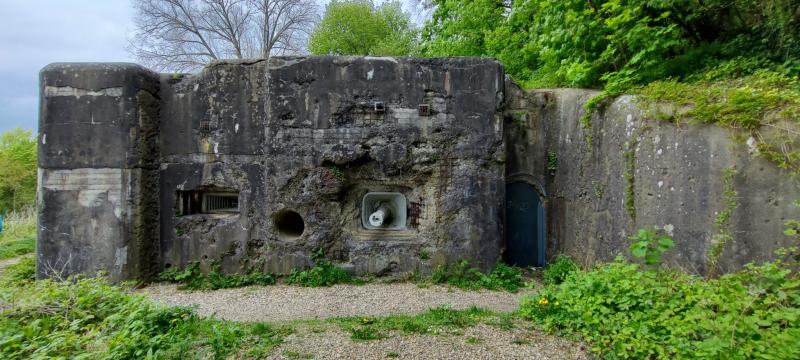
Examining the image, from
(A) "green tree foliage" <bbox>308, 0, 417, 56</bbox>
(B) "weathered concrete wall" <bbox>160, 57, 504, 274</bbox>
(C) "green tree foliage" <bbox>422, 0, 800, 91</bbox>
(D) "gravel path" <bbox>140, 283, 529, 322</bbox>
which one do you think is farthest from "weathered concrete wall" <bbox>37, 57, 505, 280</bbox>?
(A) "green tree foliage" <bbox>308, 0, 417, 56</bbox>

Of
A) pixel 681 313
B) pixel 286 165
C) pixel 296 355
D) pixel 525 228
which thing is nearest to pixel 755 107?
pixel 681 313

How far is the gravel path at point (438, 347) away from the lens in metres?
3.43

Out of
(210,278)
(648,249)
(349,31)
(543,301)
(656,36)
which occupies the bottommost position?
(210,278)

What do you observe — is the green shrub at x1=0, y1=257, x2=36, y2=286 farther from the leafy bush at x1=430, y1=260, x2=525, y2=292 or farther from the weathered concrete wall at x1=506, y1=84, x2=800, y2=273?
the weathered concrete wall at x1=506, y1=84, x2=800, y2=273

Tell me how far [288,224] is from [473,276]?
11.5 ft

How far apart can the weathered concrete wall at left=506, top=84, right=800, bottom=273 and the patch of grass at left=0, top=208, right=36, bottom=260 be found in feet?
40.3

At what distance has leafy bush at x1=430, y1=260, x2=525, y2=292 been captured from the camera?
6214 millimetres

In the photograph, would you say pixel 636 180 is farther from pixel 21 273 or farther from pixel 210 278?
pixel 21 273

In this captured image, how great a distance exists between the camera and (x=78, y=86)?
243 inches

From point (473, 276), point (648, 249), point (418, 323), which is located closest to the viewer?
point (648, 249)

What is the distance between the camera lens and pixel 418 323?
425 centimetres

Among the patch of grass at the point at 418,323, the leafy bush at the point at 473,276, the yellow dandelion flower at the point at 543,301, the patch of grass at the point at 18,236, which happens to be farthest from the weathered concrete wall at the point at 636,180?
the patch of grass at the point at 18,236

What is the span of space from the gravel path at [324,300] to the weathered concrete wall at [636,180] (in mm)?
1860

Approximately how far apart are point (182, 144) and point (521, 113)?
6.25 m
